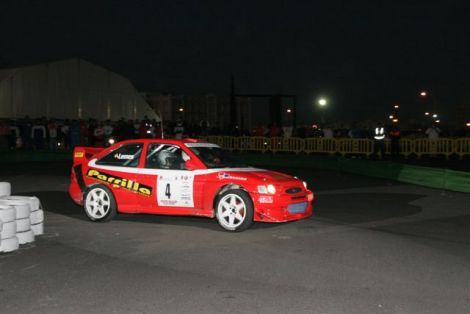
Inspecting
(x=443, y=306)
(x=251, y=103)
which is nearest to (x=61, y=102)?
(x=251, y=103)

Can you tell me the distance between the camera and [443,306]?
5477 mm

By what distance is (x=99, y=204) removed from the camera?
33.5 ft

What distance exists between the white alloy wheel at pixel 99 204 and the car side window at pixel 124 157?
512 mm

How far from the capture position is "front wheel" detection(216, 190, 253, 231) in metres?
9.15

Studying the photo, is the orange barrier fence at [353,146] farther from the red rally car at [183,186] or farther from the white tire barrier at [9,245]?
the white tire barrier at [9,245]

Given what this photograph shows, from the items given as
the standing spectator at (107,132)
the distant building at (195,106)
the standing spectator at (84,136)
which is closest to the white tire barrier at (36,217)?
the standing spectator at (107,132)

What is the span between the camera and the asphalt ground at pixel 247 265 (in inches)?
219

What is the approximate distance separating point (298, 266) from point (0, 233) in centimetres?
377

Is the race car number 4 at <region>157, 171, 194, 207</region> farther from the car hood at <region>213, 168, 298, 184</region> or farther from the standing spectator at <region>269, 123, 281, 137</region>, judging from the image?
the standing spectator at <region>269, 123, 281, 137</region>

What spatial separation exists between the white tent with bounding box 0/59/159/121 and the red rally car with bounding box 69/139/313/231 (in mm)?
26797

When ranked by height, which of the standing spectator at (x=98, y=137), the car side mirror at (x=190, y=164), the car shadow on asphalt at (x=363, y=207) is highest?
the standing spectator at (x=98, y=137)

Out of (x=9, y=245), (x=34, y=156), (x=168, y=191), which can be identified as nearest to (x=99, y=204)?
(x=168, y=191)

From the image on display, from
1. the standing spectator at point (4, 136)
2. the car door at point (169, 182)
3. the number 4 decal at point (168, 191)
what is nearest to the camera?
the car door at point (169, 182)

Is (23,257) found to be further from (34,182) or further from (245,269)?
(34,182)
